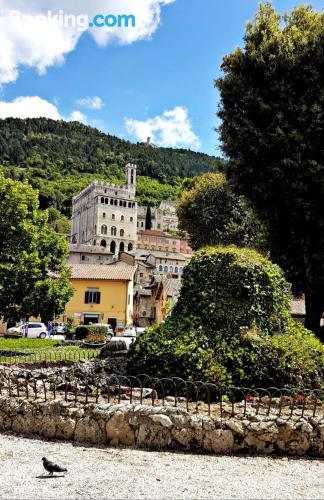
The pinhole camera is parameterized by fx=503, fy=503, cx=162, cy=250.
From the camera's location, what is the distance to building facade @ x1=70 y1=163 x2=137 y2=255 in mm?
164375

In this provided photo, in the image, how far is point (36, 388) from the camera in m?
9.81

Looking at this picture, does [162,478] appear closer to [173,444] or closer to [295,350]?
[173,444]

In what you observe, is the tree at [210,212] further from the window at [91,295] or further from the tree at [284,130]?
the tree at [284,130]

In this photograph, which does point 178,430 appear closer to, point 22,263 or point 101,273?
point 22,263

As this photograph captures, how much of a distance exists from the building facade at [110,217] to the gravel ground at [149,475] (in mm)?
154373

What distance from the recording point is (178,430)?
8062mm

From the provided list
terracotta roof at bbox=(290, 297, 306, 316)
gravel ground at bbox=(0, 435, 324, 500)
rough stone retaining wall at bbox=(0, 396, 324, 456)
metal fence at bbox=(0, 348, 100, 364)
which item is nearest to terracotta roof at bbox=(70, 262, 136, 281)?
terracotta roof at bbox=(290, 297, 306, 316)

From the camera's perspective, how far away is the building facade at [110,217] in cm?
16438

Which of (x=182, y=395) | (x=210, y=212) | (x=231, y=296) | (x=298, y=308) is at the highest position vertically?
(x=210, y=212)

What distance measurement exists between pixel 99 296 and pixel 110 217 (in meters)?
113

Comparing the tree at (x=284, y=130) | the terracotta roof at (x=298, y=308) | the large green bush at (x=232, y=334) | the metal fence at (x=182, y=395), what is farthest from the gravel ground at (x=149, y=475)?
the terracotta roof at (x=298, y=308)

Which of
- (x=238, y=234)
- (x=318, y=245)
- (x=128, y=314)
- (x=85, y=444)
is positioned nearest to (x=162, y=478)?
(x=85, y=444)

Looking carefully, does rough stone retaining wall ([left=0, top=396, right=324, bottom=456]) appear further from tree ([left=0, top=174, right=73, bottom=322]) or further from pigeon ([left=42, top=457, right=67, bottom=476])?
tree ([left=0, top=174, right=73, bottom=322])

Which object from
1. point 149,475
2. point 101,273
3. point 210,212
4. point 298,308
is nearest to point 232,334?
point 149,475
